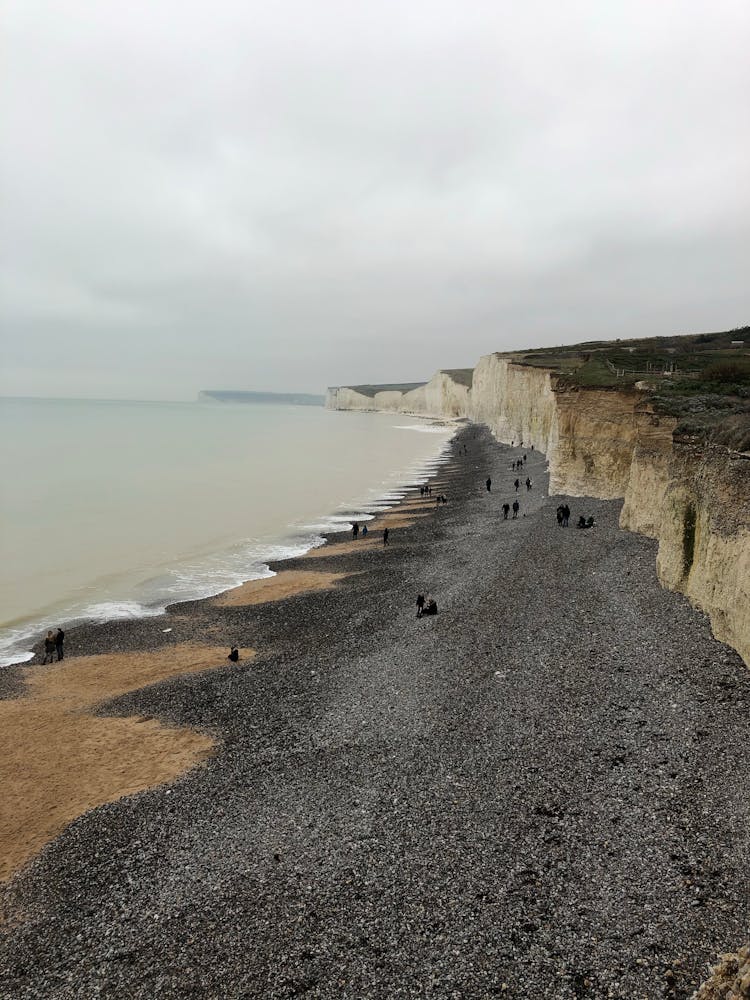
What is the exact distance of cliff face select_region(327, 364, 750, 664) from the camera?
1330 centimetres

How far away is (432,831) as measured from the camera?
31.3 ft

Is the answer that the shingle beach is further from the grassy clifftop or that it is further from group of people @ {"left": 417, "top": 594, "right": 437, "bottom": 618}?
the grassy clifftop

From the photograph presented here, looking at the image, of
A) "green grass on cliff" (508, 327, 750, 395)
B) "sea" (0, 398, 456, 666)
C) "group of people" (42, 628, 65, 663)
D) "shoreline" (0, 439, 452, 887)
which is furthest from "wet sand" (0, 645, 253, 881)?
"green grass on cliff" (508, 327, 750, 395)

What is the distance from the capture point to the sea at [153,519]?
25.9 meters

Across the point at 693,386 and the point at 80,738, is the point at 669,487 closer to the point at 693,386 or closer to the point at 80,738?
the point at 693,386

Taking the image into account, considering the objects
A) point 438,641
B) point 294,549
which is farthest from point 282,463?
point 438,641

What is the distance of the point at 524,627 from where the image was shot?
17297 mm

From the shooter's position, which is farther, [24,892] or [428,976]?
[24,892]

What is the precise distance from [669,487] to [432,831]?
13064mm

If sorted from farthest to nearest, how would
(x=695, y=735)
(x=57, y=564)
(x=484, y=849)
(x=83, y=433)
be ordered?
(x=83, y=433), (x=57, y=564), (x=695, y=735), (x=484, y=849)

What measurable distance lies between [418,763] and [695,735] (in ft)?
17.2

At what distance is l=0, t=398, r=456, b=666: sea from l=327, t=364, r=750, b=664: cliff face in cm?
1530

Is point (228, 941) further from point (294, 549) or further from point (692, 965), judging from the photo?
point (294, 549)

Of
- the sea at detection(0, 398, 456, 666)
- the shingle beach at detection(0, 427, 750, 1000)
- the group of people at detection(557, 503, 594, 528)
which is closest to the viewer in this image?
the shingle beach at detection(0, 427, 750, 1000)
